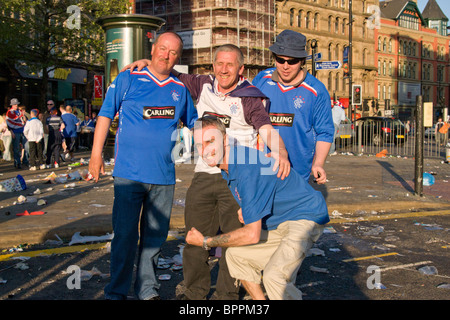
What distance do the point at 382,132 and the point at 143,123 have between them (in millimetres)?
23312

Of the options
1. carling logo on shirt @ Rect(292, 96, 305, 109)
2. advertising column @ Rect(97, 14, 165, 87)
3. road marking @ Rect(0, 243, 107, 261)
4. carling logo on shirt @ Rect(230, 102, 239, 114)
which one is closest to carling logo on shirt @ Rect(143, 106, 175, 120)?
carling logo on shirt @ Rect(230, 102, 239, 114)

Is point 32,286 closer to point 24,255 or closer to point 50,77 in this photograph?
point 24,255

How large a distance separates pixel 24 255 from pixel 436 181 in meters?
10.3

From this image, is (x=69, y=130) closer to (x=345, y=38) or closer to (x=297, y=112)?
(x=297, y=112)

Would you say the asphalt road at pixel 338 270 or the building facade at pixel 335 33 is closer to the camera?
the asphalt road at pixel 338 270

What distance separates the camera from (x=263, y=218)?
3.67m

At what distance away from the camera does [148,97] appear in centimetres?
426

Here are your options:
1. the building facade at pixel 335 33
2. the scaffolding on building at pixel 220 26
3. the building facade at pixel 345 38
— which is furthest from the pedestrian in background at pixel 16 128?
the building facade at pixel 335 33

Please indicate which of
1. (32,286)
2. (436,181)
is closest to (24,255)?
(32,286)

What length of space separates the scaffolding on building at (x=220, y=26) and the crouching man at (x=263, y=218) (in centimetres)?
4999

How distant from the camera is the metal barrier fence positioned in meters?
24.3

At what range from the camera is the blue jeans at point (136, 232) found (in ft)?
13.7

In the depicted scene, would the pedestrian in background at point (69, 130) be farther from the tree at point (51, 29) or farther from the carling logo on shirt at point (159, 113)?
the carling logo on shirt at point (159, 113)

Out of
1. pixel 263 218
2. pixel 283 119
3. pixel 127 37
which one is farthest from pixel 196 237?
pixel 127 37
